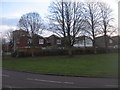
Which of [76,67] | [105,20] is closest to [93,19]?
[105,20]

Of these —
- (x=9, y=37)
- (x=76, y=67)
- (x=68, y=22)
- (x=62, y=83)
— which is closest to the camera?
(x=62, y=83)

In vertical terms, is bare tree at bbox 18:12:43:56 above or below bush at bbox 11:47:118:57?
above

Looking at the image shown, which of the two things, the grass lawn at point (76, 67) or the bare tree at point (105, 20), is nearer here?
the grass lawn at point (76, 67)

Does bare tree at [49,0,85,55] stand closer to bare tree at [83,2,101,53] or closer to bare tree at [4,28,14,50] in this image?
bare tree at [83,2,101,53]

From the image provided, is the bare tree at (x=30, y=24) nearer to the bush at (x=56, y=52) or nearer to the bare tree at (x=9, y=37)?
the bush at (x=56, y=52)

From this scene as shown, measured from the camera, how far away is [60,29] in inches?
1971

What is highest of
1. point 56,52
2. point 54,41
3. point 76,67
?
point 54,41

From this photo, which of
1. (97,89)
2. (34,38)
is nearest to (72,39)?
(34,38)

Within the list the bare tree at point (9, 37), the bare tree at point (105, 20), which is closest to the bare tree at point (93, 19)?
the bare tree at point (105, 20)

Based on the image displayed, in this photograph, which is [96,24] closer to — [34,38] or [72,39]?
[72,39]

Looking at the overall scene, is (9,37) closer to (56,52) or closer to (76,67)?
(56,52)

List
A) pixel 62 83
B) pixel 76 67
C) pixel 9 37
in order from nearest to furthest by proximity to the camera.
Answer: pixel 62 83, pixel 76 67, pixel 9 37

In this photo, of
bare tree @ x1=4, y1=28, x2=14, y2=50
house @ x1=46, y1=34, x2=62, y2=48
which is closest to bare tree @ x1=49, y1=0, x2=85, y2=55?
house @ x1=46, y1=34, x2=62, y2=48

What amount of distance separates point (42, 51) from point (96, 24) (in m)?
15.6
